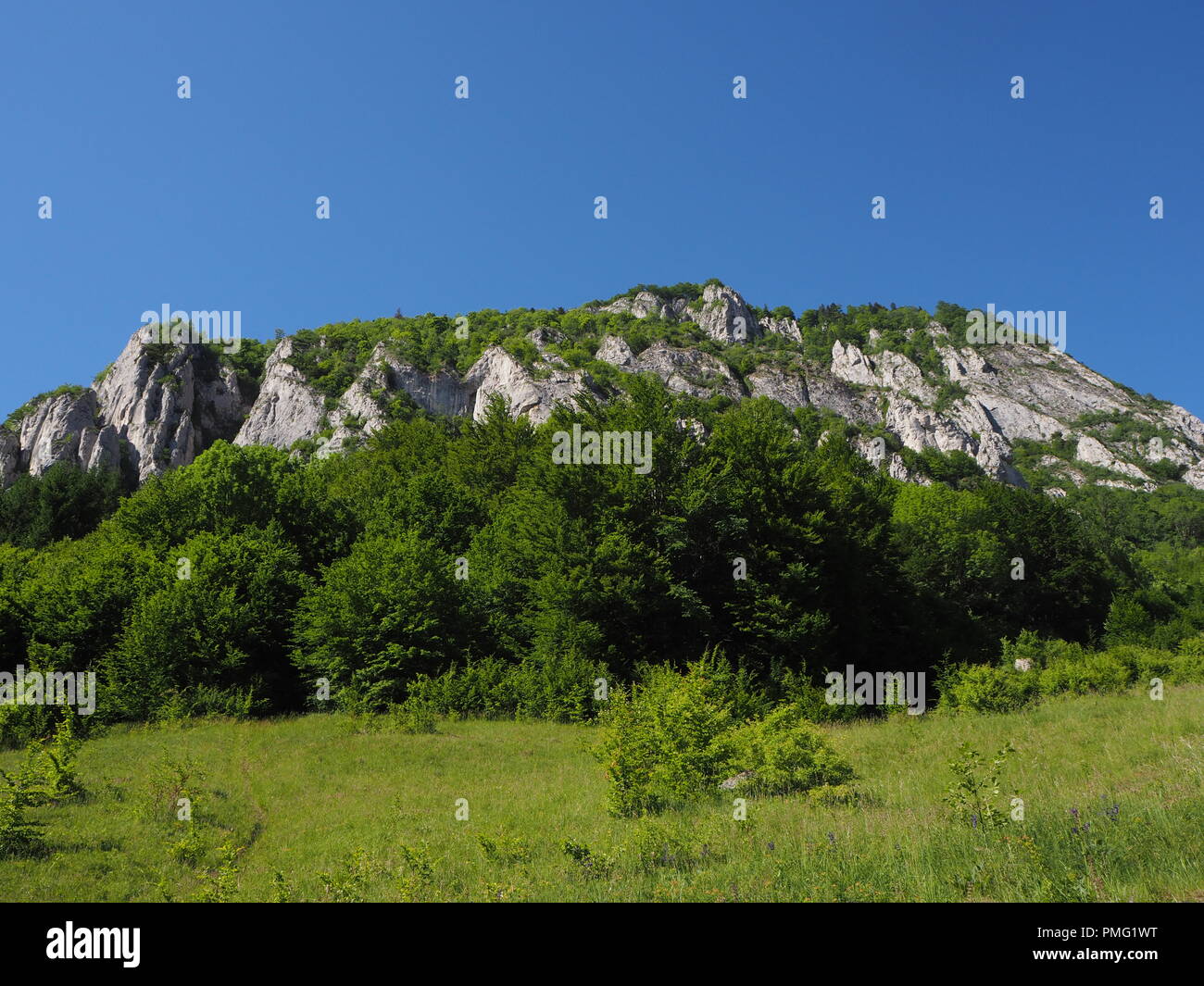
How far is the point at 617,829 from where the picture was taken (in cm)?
1155

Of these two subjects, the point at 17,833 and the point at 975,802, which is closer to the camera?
the point at 975,802

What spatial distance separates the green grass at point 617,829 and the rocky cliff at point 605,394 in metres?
41.6

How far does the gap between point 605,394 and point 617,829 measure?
94920 millimetres

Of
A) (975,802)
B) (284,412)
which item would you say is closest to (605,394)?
(284,412)

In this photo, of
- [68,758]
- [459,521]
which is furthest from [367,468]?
[68,758]

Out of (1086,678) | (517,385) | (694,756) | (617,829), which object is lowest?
(1086,678)

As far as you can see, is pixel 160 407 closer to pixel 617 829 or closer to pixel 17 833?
pixel 17 833

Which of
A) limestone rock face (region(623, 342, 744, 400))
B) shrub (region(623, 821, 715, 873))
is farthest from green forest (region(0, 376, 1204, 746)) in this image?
limestone rock face (region(623, 342, 744, 400))

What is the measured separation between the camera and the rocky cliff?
100 metres

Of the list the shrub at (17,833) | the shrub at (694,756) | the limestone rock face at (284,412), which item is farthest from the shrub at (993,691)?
the limestone rock face at (284,412)

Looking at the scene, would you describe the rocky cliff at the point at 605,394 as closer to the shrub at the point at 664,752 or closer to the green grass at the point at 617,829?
the green grass at the point at 617,829

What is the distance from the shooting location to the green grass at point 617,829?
22.5 feet
